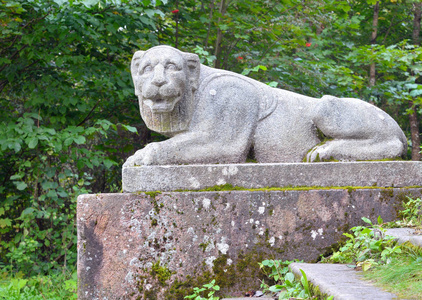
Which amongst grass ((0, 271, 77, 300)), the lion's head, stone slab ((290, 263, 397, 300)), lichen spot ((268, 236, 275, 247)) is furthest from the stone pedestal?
grass ((0, 271, 77, 300))

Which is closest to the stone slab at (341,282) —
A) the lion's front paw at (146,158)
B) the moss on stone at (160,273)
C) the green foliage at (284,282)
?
the green foliage at (284,282)

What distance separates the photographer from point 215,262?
10.4ft

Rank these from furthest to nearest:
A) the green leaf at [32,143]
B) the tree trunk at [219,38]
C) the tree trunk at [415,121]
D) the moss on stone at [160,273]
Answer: the tree trunk at [415,121], the tree trunk at [219,38], the green leaf at [32,143], the moss on stone at [160,273]

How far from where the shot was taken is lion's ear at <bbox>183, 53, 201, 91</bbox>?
11.7 ft

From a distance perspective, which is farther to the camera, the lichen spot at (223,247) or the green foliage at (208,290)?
the lichen spot at (223,247)

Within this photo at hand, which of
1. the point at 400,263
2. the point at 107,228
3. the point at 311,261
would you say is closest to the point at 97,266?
the point at 107,228

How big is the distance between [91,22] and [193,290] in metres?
3.56

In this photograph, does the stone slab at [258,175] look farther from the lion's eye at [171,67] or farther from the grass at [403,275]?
the grass at [403,275]

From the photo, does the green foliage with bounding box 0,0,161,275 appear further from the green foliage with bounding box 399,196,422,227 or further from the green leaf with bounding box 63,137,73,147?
the green foliage with bounding box 399,196,422,227

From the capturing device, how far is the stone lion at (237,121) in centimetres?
343

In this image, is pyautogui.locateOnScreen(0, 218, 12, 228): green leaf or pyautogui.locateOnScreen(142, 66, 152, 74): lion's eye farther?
pyautogui.locateOnScreen(0, 218, 12, 228): green leaf

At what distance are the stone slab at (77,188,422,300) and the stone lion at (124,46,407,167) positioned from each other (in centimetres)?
40

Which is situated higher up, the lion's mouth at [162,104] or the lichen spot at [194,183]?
the lion's mouth at [162,104]

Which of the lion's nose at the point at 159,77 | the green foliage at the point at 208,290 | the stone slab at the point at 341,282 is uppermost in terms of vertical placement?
the lion's nose at the point at 159,77
